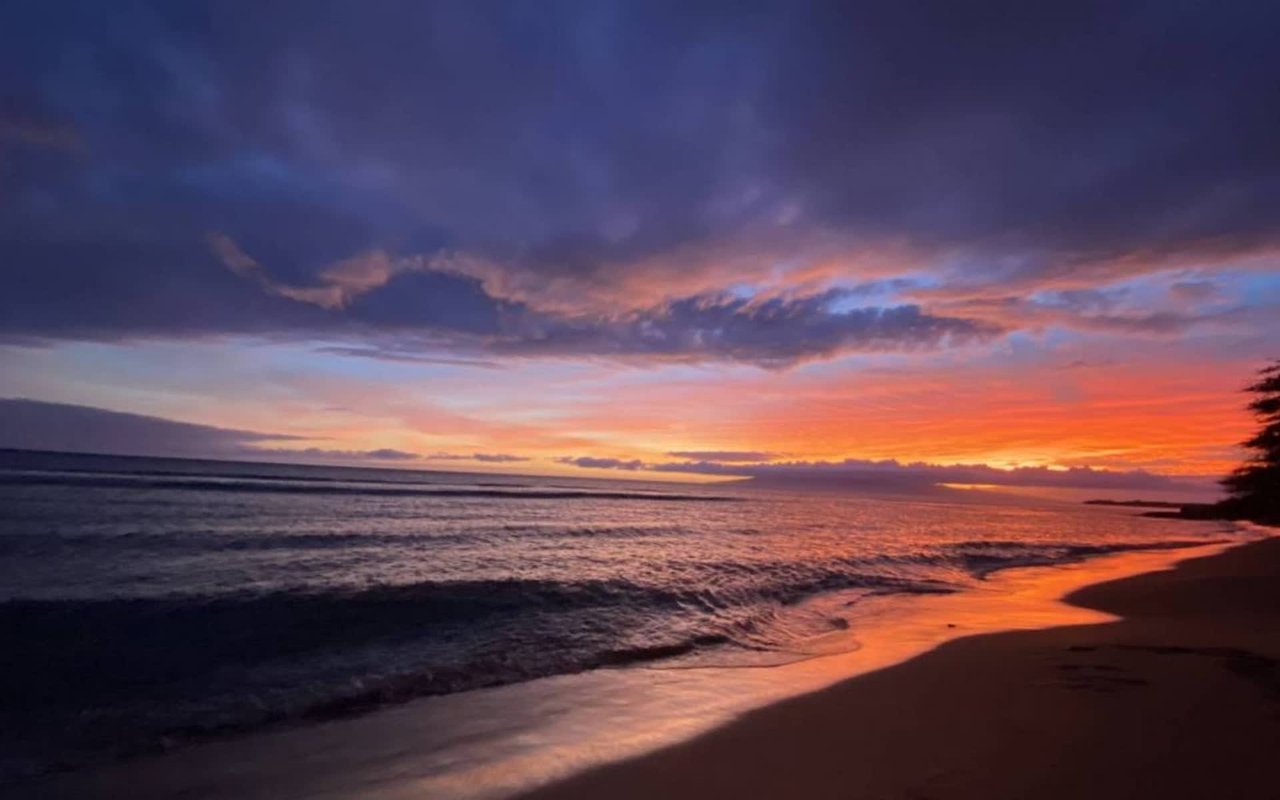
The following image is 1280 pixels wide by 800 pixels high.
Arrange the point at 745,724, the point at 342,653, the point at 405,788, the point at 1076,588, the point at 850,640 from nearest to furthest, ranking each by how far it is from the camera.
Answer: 1. the point at 405,788
2. the point at 745,724
3. the point at 342,653
4. the point at 850,640
5. the point at 1076,588

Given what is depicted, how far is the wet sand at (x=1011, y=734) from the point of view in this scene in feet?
18.7

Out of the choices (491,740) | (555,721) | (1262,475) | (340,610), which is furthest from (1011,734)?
(1262,475)

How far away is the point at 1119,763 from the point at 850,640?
676 centimetres

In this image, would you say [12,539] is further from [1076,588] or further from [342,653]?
[1076,588]

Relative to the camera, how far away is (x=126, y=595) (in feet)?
45.0

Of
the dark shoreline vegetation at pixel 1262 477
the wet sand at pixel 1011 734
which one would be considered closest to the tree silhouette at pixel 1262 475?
the dark shoreline vegetation at pixel 1262 477

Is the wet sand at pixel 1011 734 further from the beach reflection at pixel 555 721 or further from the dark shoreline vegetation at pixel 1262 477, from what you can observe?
the dark shoreline vegetation at pixel 1262 477

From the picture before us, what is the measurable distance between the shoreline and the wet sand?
38 centimetres

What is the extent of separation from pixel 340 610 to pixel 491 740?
7.65 m

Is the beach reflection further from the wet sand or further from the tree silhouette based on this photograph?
the tree silhouette

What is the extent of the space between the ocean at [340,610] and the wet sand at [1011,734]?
3.00 m

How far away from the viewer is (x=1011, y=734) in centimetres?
698

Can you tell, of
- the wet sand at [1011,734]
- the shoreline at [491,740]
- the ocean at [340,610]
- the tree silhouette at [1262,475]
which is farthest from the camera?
the tree silhouette at [1262,475]

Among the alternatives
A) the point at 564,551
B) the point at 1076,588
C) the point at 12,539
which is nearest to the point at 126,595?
the point at 12,539
